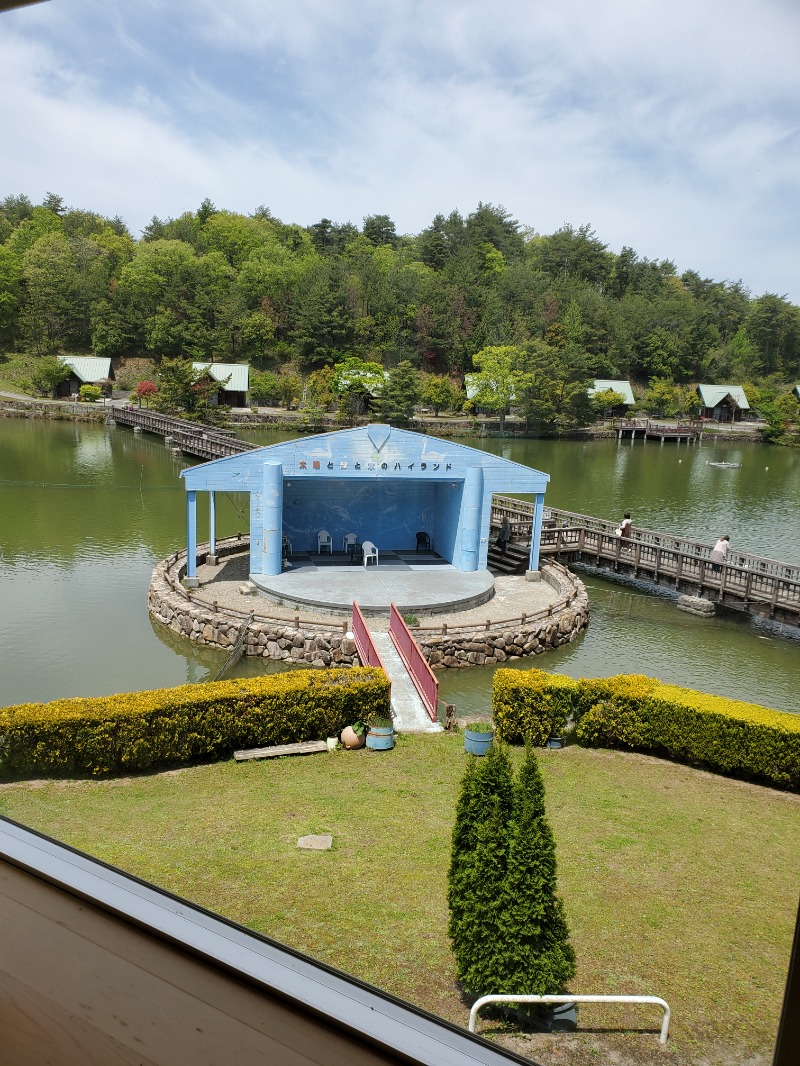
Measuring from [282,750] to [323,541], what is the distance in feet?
25.3

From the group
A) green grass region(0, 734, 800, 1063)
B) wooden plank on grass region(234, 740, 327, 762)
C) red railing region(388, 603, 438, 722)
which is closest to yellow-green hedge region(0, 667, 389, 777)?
wooden plank on grass region(234, 740, 327, 762)

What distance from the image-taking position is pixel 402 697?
970 cm

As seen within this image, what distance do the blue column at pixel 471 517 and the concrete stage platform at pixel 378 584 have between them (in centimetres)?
30

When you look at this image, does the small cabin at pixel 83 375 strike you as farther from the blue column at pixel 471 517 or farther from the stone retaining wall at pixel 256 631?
the blue column at pixel 471 517

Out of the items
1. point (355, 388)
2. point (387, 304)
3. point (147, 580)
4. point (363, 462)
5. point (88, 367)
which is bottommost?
point (147, 580)

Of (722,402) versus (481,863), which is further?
(722,402)

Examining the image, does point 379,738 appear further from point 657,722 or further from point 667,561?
point 667,561

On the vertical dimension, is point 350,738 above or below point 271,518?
below

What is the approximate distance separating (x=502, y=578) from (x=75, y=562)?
9.47 meters

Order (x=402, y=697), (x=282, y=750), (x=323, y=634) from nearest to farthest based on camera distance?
(x=282, y=750) < (x=402, y=697) < (x=323, y=634)

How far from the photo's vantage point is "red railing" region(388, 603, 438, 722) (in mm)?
9195

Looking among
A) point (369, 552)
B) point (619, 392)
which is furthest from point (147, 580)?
point (619, 392)

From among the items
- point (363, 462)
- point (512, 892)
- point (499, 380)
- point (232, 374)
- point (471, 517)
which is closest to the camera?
point (512, 892)

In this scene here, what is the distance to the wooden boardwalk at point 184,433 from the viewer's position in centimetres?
3148
